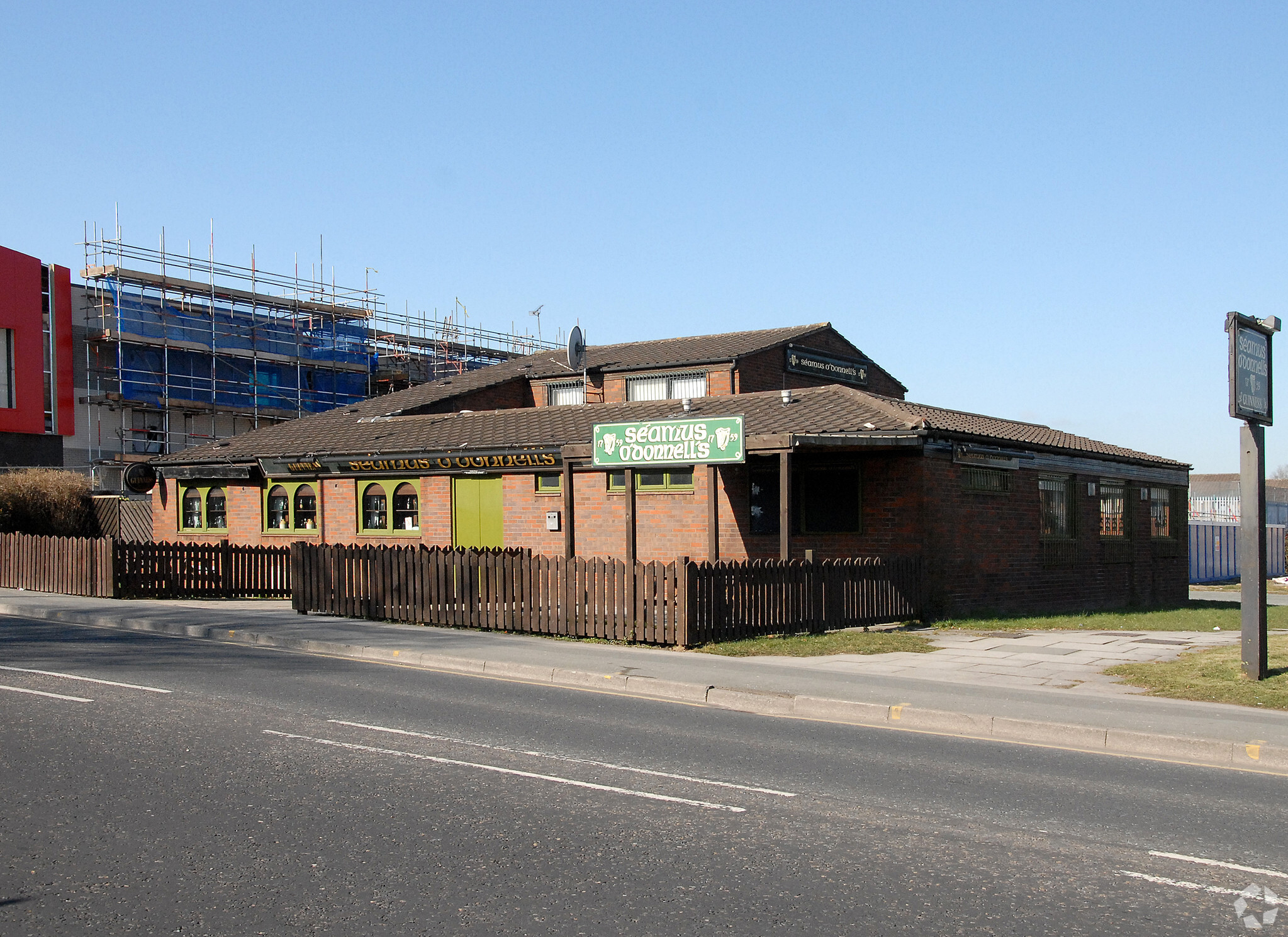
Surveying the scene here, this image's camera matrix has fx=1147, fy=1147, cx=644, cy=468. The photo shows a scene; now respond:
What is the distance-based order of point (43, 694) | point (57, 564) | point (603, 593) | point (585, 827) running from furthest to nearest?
point (57, 564) < point (603, 593) < point (43, 694) < point (585, 827)

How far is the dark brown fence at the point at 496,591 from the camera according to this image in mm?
15219

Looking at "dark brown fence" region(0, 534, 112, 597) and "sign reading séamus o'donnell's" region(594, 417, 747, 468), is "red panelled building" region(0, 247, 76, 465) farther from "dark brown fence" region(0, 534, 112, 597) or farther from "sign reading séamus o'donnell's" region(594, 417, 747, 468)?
A: "sign reading séamus o'donnell's" region(594, 417, 747, 468)

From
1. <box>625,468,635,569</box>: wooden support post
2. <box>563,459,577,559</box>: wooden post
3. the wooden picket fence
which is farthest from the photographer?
<box>563,459,577,559</box>: wooden post

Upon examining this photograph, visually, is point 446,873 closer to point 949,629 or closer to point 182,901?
point 182,901

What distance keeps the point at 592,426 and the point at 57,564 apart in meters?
11.2

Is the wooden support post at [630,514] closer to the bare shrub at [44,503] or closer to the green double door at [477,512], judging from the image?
the green double door at [477,512]

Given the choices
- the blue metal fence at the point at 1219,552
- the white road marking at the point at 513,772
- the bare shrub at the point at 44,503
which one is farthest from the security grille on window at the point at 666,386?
the white road marking at the point at 513,772

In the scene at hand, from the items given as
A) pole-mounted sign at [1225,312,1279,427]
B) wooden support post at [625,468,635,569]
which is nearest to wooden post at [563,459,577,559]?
wooden support post at [625,468,635,569]

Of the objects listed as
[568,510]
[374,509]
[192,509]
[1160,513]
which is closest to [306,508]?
[374,509]

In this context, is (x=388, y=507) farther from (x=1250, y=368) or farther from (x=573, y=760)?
(x=1250, y=368)

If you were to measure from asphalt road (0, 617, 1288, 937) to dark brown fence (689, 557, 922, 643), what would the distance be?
474cm

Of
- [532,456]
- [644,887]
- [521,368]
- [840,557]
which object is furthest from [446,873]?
[521,368]

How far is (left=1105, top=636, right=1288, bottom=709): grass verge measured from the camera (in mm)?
10820

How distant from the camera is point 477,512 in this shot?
23.7 meters
